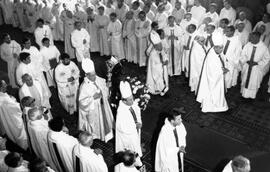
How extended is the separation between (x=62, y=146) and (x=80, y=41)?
19.4 ft

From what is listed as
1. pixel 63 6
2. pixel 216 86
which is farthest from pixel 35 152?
pixel 63 6

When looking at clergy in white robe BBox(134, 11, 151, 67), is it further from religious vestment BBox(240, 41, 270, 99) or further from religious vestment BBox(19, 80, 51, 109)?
religious vestment BBox(19, 80, 51, 109)

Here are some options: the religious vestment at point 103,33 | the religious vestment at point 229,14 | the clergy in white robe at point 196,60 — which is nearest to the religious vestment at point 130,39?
the religious vestment at point 103,33

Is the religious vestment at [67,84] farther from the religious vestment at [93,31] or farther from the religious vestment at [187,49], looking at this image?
the religious vestment at [93,31]

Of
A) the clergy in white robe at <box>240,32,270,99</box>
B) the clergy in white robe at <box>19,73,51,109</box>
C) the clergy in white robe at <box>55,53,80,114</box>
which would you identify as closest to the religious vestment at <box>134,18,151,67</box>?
the clergy in white robe at <box>55,53,80,114</box>

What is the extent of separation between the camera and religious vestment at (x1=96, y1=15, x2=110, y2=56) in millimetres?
12891

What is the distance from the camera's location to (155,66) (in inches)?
387

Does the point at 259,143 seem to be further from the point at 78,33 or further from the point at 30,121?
the point at 78,33

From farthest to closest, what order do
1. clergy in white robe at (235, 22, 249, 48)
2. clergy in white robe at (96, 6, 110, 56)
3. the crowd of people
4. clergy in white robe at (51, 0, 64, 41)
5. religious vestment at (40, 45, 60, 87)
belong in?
1. clergy in white robe at (51, 0, 64, 41)
2. clergy in white robe at (96, 6, 110, 56)
3. religious vestment at (40, 45, 60, 87)
4. clergy in white robe at (235, 22, 249, 48)
5. the crowd of people

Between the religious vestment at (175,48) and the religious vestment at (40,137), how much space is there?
525 cm

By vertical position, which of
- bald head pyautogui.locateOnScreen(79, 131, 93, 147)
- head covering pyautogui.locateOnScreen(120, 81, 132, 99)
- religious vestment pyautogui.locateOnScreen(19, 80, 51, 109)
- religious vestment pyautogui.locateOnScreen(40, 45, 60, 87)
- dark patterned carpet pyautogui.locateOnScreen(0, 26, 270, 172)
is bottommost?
dark patterned carpet pyautogui.locateOnScreen(0, 26, 270, 172)

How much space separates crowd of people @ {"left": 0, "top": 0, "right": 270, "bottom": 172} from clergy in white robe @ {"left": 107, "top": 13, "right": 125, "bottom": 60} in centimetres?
4

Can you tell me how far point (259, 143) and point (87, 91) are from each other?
417cm

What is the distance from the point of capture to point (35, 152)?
7.63 meters
